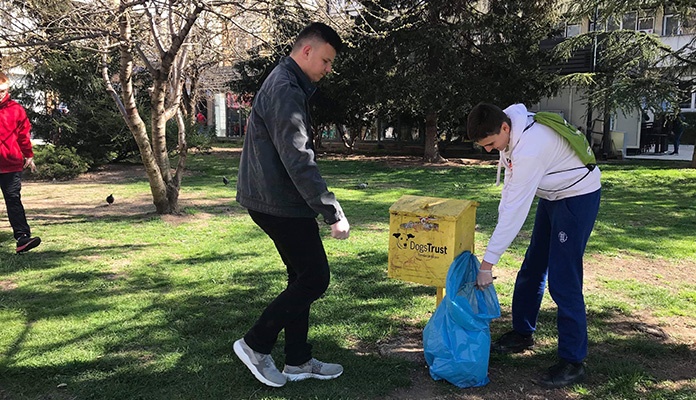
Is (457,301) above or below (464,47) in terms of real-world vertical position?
below

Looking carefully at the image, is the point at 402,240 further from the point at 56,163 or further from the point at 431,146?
the point at 431,146

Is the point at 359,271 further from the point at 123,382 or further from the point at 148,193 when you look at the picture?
the point at 148,193

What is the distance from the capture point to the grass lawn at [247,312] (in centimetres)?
295

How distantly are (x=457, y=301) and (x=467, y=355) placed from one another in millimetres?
294

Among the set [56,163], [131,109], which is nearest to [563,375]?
[131,109]

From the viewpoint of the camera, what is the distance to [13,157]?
217 inches

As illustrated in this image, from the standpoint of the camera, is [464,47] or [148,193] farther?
[464,47]

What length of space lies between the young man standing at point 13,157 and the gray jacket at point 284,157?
13.2 feet

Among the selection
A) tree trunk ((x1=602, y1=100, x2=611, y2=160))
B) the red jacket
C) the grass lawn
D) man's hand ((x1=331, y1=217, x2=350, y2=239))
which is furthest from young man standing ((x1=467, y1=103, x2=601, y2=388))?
tree trunk ((x1=602, y1=100, x2=611, y2=160))

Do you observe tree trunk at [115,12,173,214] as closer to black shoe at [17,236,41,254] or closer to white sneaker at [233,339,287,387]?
black shoe at [17,236,41,254]

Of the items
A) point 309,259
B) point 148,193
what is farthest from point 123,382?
point 148,193

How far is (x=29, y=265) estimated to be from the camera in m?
5.21

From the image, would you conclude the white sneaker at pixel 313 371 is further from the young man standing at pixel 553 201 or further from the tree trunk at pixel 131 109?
the tree trunk at pixel 131 109

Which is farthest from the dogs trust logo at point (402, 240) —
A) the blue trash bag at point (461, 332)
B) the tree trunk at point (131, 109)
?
the tree trunk at point (131, 109)
